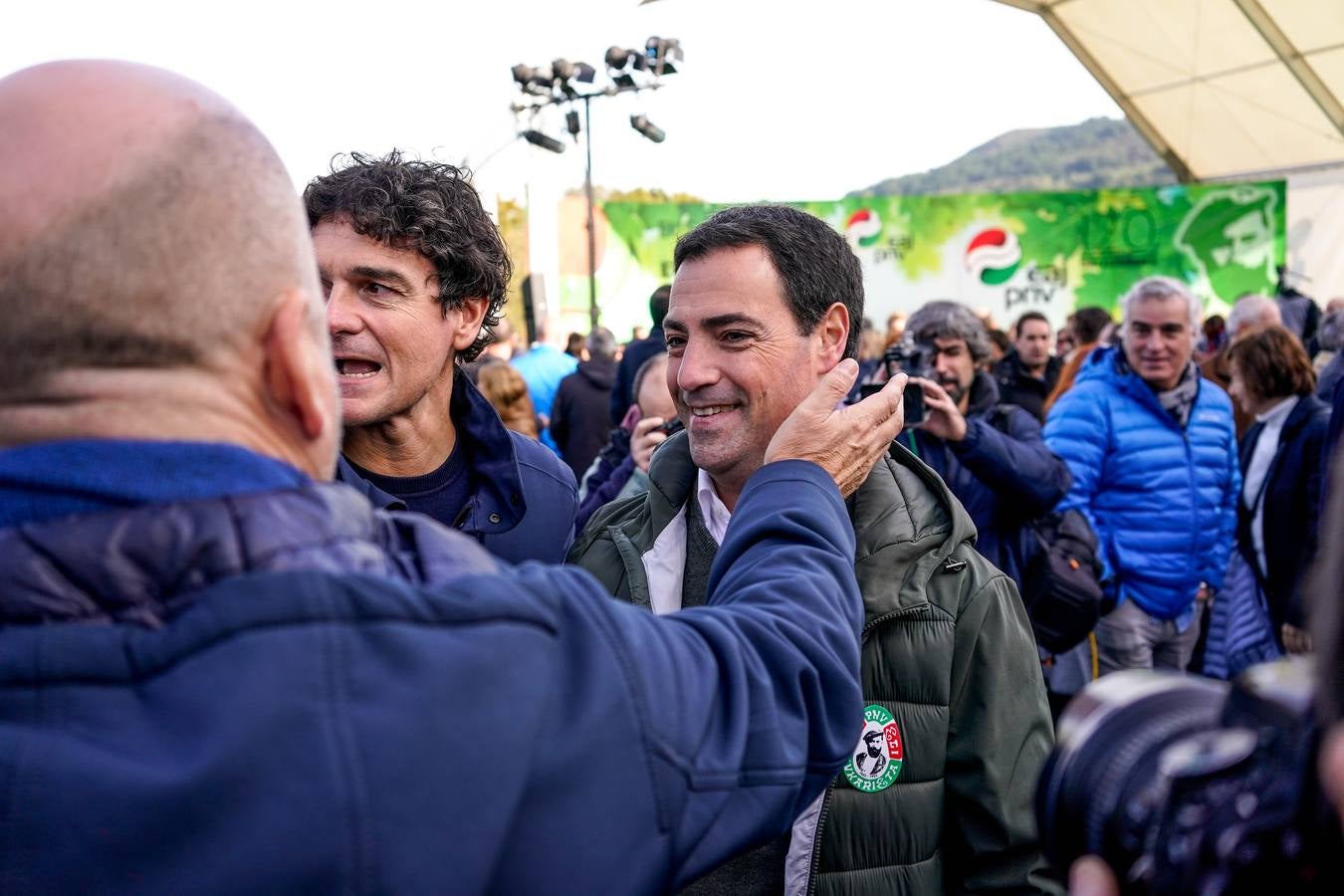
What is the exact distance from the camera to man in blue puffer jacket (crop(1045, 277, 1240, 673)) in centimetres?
483

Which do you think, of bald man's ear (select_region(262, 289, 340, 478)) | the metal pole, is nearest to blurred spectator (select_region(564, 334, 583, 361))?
the metal pole

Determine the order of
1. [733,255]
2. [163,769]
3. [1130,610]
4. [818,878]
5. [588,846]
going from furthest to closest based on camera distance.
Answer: [1130,610], [733,255], [818,878], [588,846], [163,769]

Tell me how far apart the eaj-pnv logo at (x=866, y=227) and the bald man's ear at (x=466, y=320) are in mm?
17413

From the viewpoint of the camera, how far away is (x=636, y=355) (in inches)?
253

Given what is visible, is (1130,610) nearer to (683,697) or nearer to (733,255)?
(733,255)

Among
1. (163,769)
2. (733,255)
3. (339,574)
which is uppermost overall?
(733,255)

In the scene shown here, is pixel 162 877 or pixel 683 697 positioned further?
pixel 683 697

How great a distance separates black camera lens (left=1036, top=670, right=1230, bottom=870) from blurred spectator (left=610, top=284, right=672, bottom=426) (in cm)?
513

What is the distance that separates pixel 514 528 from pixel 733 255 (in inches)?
30.6

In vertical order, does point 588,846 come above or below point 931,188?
below

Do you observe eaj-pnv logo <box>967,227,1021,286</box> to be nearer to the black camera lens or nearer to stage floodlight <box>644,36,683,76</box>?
stage floodlight <box>644,36,683,76</box>

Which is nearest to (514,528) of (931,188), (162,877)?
(162,877)

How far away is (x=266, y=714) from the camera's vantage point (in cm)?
93

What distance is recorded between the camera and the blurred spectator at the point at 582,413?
25.2 ft
